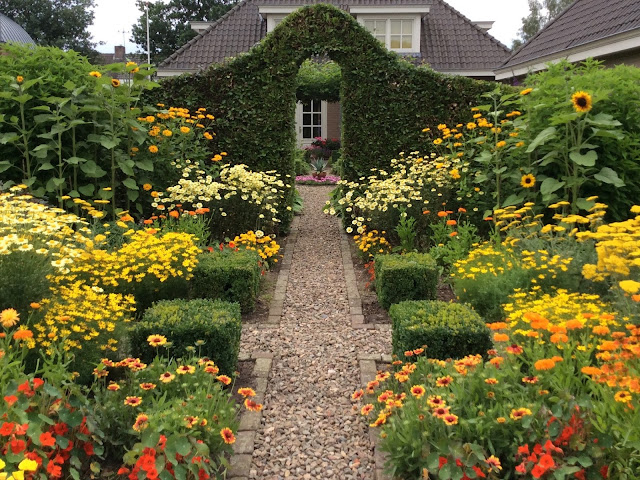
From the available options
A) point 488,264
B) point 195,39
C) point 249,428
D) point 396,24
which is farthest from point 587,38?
point 195,39

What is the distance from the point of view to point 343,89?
8242mm

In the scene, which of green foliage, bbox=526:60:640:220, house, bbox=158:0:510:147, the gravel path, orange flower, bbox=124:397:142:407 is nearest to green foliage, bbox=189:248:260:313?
the gravel path

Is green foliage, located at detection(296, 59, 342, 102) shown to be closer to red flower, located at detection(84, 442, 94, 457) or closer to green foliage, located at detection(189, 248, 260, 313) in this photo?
green foliage, located at detection(189, 248, 260, 313)

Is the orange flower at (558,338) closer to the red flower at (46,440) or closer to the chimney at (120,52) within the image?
the red flower at (46,440)

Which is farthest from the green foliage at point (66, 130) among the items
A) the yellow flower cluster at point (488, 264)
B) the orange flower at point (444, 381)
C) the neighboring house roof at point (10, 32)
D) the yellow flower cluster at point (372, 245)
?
the neighboring house roof at point (10, 32)

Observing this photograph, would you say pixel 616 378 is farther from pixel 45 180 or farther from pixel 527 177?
pixel 45 180

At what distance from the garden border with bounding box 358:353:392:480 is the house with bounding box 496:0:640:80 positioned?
4587mm

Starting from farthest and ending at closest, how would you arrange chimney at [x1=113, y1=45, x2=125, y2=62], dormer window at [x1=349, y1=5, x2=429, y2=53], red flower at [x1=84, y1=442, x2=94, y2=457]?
chimney at [x1=113, y1=45, x2=125, y2=62] → dormer window at [x1=349, y1=5, x2=429, y2=53] → red flower at [x1=84, y1=442, x2=94, y2=457]

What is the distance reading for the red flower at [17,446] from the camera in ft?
6.97

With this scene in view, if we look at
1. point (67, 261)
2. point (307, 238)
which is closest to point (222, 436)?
point (67, 261)

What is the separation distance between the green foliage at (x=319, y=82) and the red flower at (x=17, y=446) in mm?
14453

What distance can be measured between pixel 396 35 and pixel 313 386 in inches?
634

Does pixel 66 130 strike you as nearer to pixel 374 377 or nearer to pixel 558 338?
pixel 374 377

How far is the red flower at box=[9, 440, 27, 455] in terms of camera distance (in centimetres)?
212
